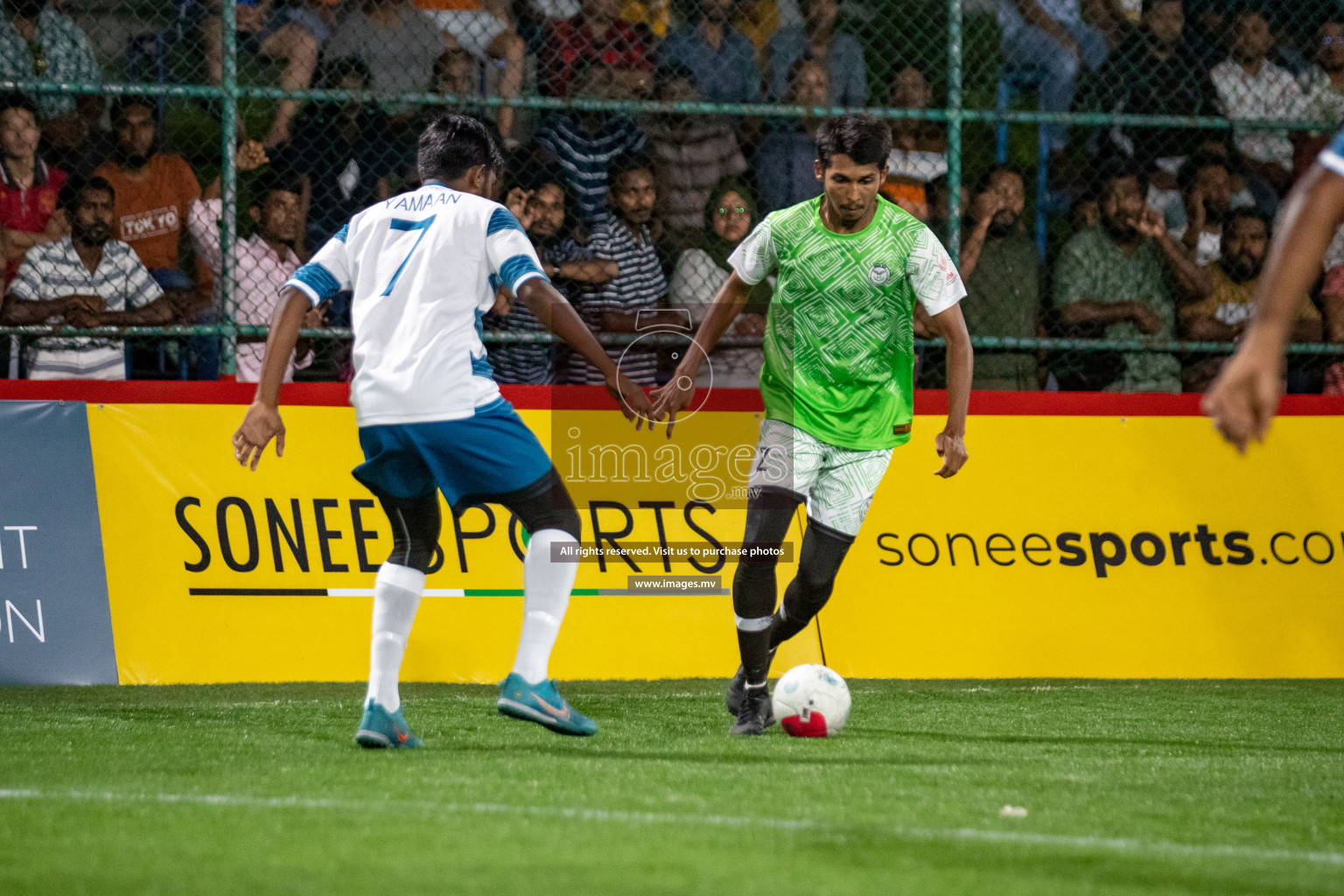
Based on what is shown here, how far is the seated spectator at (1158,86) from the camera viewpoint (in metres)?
8.85

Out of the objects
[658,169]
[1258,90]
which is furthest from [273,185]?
[1258,90]

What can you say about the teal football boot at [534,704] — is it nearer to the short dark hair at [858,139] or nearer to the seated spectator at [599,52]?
the short dark hair at [858,139]

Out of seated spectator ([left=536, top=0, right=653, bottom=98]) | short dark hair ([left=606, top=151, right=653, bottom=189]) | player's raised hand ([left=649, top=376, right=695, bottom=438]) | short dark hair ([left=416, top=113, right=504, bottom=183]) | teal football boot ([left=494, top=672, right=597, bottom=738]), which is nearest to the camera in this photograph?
teal football boot ([left=494, top=672, right=597, bottom=738])

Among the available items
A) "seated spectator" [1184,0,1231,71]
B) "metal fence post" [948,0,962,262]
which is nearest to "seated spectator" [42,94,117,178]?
"metal fence post" [948,0,962,262]

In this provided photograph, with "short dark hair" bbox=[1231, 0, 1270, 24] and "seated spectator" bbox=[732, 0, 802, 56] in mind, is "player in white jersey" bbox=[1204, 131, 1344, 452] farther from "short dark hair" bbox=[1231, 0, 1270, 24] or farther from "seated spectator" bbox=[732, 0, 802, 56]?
"short dark hair" bbox=[1231, 0, 1270, 24]

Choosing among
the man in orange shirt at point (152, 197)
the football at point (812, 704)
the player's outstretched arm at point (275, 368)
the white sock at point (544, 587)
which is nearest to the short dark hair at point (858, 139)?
the white sock at point (544, 587)

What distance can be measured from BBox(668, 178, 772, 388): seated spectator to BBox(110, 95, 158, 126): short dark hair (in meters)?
2.83

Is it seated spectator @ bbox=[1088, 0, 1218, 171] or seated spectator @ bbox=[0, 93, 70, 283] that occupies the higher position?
seated spectator @ bbox=[1088, 0, 1218, 171]

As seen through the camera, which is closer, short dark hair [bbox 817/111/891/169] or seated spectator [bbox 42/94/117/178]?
short dark hair [bbox 817/111/891/169]

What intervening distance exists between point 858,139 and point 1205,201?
13.0ft

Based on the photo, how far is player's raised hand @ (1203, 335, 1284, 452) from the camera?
106 inches

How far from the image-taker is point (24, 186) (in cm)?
796

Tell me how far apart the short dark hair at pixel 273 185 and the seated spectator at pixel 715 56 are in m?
2.06

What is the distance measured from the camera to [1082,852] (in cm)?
349
